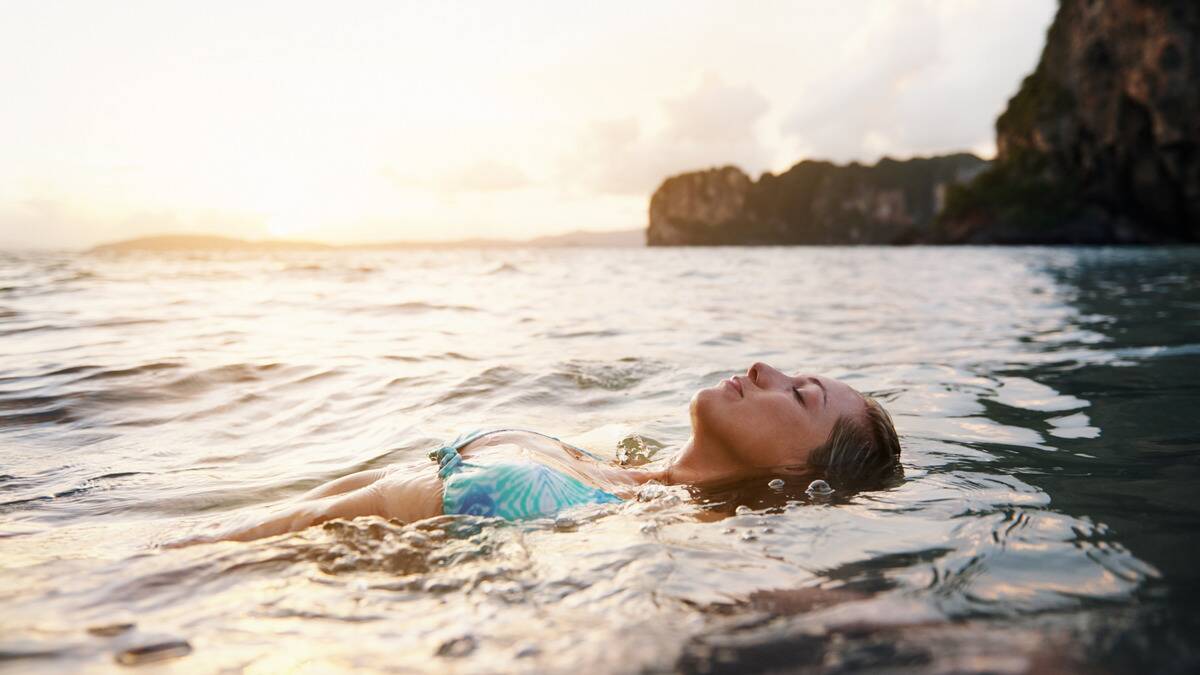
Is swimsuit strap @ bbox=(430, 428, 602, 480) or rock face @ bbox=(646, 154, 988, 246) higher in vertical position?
rock face @ bbox=(646, 154, 988, 246)

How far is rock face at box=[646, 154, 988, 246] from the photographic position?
179 m

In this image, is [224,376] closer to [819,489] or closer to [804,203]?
[819,489]

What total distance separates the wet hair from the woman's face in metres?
0.05

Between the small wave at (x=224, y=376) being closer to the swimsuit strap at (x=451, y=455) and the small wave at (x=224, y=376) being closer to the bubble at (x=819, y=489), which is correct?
the swimsuit strap at (x=451, y=455)

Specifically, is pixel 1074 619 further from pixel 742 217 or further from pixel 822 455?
pixel 742 217

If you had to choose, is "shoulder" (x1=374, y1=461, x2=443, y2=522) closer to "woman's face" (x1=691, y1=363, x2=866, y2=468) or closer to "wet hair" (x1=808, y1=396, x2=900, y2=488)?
"woman's face" (x1=691, y1=363, x2=866, y2=468)

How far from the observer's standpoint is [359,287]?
19875mm

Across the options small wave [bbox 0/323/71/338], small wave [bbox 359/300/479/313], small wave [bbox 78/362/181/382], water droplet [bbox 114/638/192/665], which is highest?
small wave [bbox 0/323/71/338]

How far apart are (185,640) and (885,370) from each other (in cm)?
674

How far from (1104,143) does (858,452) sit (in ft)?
272

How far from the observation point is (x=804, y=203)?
188750mm

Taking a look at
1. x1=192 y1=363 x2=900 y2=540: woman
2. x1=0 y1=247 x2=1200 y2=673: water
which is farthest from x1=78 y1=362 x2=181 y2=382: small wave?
x1=192 y1=363 x2=900 y2=540: woman

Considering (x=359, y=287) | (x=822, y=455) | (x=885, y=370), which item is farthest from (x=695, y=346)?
(x=359, y=287)

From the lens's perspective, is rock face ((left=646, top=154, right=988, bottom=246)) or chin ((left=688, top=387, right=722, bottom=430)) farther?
rock face ((left=646, top=154, right=988, bottom=246))
